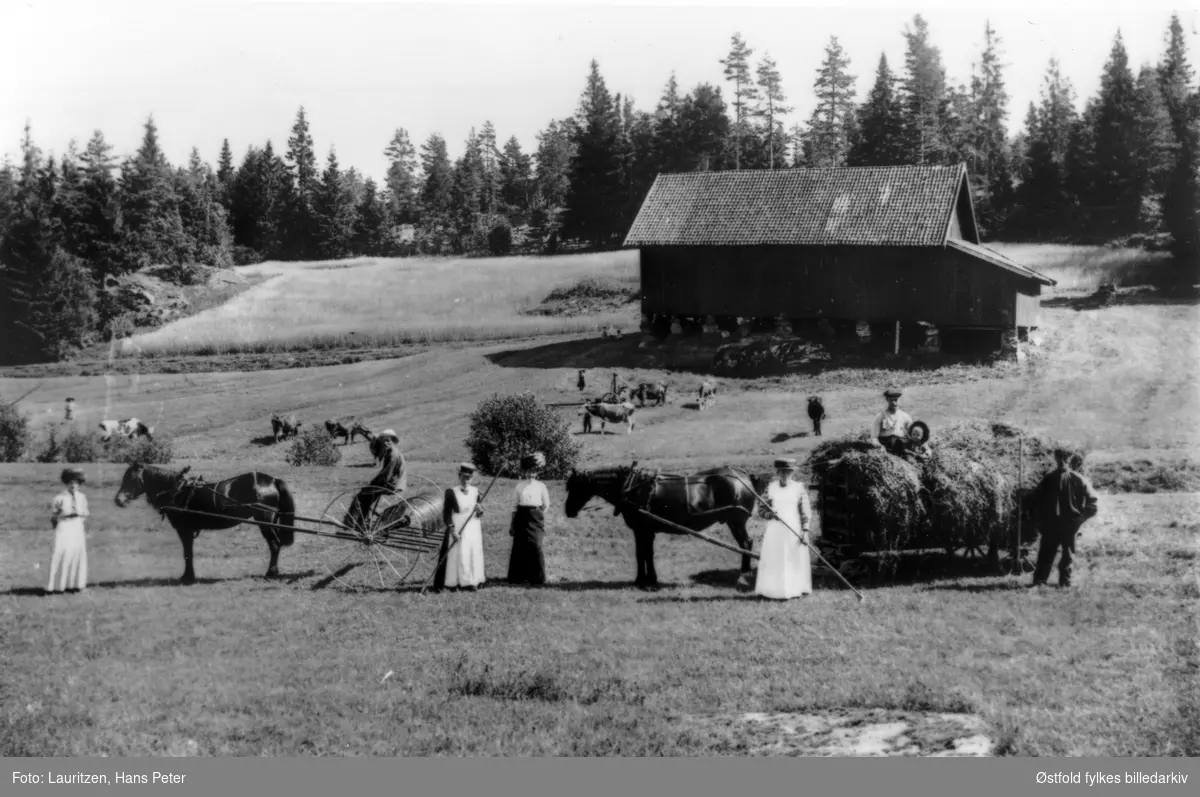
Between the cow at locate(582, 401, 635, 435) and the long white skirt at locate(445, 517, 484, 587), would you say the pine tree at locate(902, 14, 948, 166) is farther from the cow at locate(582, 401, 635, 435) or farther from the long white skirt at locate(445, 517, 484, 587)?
the long white skirt at locate(445, 517, 484, 587)

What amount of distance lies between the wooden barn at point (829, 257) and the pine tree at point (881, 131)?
476cm

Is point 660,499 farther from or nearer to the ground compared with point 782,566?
farther from the ground

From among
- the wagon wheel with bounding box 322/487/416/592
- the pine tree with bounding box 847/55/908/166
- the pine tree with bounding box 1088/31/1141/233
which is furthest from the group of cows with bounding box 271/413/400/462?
the pine tree with bounding box 1088/31/1141/233

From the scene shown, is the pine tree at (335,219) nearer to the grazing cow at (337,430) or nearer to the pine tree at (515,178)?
the pine tree at (515,178)

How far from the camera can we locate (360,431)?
70.3 ft

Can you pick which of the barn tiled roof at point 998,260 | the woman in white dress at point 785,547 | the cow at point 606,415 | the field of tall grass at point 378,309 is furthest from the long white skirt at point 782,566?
the barn tiled roof at point 998,260

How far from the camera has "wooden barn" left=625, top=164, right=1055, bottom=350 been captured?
80.4 ft

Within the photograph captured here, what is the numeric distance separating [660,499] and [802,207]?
752 inches

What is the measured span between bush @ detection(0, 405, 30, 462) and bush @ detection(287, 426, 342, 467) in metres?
5.33

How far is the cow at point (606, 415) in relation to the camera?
2162 cm

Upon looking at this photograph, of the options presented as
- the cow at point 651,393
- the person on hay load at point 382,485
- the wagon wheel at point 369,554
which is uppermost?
the cow at point 651,393

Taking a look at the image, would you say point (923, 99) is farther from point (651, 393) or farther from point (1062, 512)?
point (1062, 512)

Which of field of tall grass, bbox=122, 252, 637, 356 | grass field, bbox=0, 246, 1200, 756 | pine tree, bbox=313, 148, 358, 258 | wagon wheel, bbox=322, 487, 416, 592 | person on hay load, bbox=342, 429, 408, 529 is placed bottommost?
grass field, bbox=0, 246, 1200, 756

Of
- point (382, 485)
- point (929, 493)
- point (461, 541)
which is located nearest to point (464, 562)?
point (461, 541)
